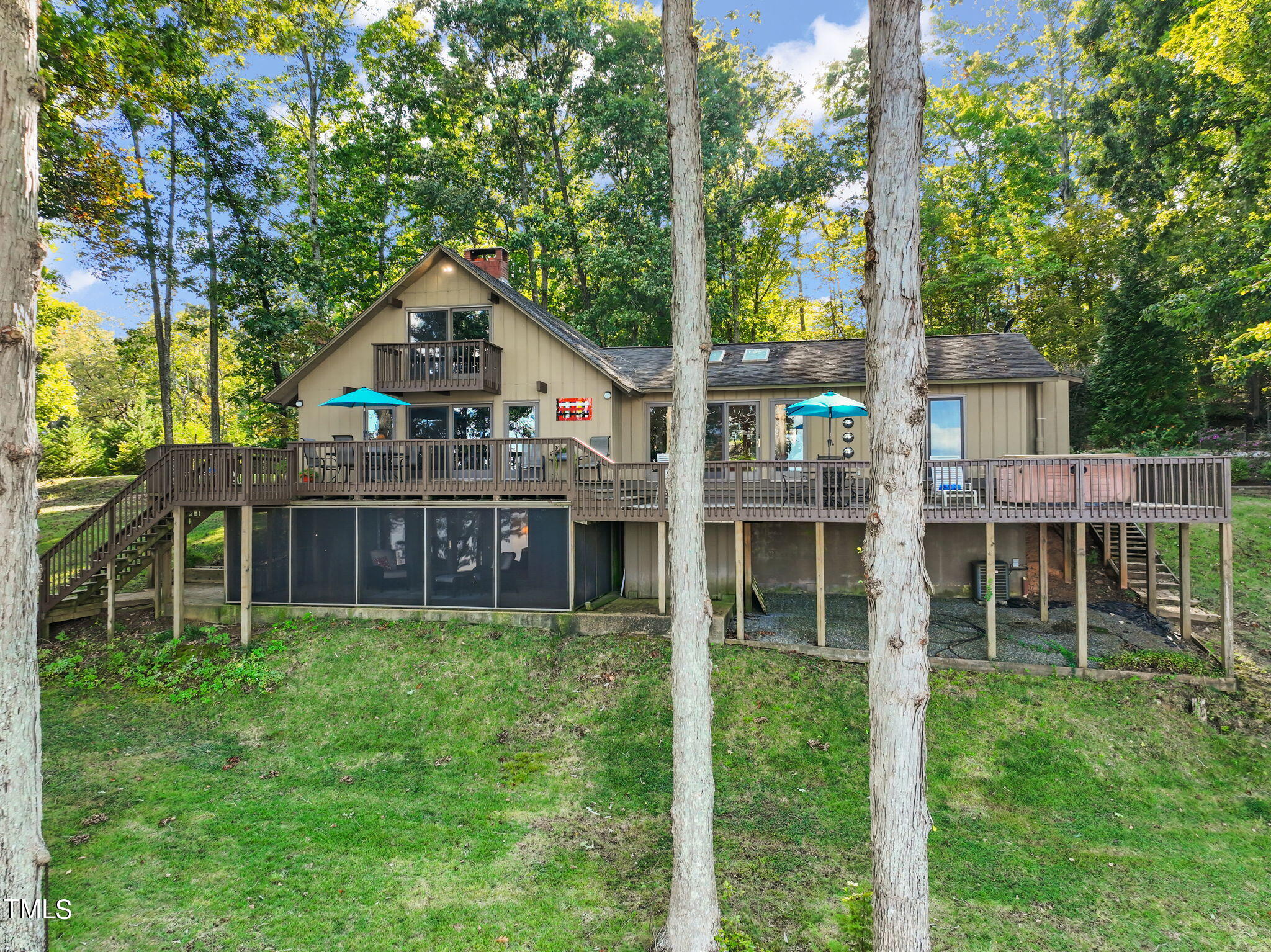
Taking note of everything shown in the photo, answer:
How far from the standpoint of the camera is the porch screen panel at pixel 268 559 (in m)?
11.7

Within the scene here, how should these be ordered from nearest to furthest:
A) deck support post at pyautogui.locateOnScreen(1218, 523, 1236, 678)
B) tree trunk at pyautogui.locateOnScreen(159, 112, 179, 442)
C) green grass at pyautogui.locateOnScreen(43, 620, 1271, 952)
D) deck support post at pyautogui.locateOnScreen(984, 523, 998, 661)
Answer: green grass at pyautogui.locateOnScreen(43, 620, 1271, 952), deck support post at pyautogui.locateOnScreen(1218, 523, 1236, 678), deck support post at pyautogui.locateOnScreen(984, 523, 998, 661), tree trunk at pyautogui.locateOnScreen(159, 112, 179, 442)

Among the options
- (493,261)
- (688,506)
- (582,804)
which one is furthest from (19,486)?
(493,261)

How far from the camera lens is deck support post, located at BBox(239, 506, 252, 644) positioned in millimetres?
10953

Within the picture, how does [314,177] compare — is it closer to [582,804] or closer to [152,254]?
[152,254]

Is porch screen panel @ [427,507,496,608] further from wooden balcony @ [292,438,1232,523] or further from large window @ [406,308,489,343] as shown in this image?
large window @ [406,308,489,343]

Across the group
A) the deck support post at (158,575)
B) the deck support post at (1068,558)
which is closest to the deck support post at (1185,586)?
the deck support post at (1068,558)

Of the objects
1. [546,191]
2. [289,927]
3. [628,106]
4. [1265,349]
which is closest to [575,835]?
[289,927]

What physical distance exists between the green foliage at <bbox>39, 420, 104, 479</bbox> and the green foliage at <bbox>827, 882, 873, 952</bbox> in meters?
27.5

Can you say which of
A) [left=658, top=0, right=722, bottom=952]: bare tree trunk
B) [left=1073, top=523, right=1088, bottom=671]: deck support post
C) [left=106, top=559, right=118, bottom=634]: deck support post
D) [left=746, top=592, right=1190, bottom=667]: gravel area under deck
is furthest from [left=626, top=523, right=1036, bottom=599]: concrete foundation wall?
[left=106, top=559, right=118, bottom=634]: deck support post

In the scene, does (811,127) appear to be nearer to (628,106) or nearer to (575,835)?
(628,106)

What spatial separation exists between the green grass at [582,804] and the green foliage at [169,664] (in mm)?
304

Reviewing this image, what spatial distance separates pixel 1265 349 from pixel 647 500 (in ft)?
47.0

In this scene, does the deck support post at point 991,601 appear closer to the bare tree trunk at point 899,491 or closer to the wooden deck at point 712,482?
the wooden deck at point 712,482

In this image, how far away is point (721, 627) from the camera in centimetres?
1063
